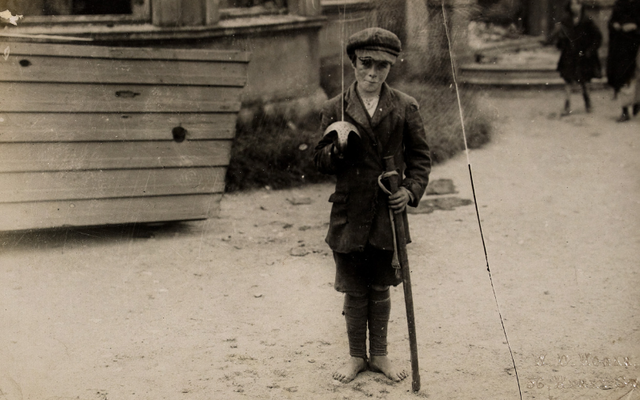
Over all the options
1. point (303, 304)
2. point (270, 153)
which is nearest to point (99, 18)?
point (270, 153)

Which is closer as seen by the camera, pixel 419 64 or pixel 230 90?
pixel 230 90

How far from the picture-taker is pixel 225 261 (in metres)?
5.07

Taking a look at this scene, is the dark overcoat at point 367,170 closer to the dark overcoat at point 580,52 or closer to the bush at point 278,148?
the bush at point 278,148

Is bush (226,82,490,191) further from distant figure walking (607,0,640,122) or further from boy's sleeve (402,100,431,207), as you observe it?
boy's sleeve (402,100,431,207)

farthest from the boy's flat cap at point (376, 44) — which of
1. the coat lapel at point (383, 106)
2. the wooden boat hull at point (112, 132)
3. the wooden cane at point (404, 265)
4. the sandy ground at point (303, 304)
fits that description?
the wooden boat hull at point (112, 132)

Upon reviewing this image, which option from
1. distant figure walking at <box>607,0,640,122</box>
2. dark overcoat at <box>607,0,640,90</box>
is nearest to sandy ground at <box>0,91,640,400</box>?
distant figure walking at <box>607,0,640,122</box>

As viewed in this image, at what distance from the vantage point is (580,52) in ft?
32.3

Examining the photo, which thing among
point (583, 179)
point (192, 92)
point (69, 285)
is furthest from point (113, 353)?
point (583, 179)

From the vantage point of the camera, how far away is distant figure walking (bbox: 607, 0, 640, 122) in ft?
28.5

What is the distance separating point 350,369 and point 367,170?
1004mm

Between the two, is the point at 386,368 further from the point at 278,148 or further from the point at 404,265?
the point at 278,148

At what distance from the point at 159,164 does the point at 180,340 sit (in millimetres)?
1906

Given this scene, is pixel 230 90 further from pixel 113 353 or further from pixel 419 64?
pixel 419 64

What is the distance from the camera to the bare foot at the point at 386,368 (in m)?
3.37
